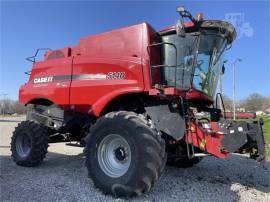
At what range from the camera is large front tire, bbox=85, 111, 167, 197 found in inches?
197

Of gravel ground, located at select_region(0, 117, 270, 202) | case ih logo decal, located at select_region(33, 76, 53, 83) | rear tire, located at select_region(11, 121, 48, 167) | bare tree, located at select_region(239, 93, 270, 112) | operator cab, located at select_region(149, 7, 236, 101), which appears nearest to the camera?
gravel ground, located at select_region(0, 117, 270, 202)

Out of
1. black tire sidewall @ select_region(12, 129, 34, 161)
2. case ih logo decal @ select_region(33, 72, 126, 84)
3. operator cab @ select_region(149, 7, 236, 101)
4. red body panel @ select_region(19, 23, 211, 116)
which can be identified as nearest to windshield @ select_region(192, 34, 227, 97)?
operator cab @ select_region(149, 7, 236, 101)

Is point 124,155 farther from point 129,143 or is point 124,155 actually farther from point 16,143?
point 16,143

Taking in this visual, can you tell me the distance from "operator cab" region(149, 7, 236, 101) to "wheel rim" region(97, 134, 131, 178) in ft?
4.10

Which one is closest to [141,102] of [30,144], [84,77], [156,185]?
[84,77]

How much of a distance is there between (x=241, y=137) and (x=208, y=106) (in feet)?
6.83

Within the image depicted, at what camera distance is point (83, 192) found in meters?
5.43

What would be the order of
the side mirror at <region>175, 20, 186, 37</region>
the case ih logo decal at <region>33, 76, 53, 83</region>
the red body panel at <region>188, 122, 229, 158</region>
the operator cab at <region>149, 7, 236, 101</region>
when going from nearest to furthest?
the side mirror at <region>175, 20, 186, 37</region> < the red body panel at <region>188, 122, 229, 158</region> < the operator cab at <region>149, 7, 236, 101</region> < the case ih logo decal at <region>33, 76, 53, 83</region>

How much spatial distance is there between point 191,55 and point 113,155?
2343 millimetres

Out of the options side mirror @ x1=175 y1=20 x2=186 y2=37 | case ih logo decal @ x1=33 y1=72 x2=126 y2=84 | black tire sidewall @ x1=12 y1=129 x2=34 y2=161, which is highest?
side mirror @ x1=175 y1=20 x2=186 y2=37

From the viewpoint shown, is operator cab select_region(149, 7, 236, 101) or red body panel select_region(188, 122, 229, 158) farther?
operator cab select_region(149, 7, 236, 101)

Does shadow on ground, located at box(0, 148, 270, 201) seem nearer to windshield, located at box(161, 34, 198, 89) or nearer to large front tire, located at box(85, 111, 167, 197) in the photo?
large front tire, located at box(85, 111, 167, 197)

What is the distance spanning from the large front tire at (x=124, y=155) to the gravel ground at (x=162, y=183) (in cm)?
27

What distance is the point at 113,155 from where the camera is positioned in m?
5.75
